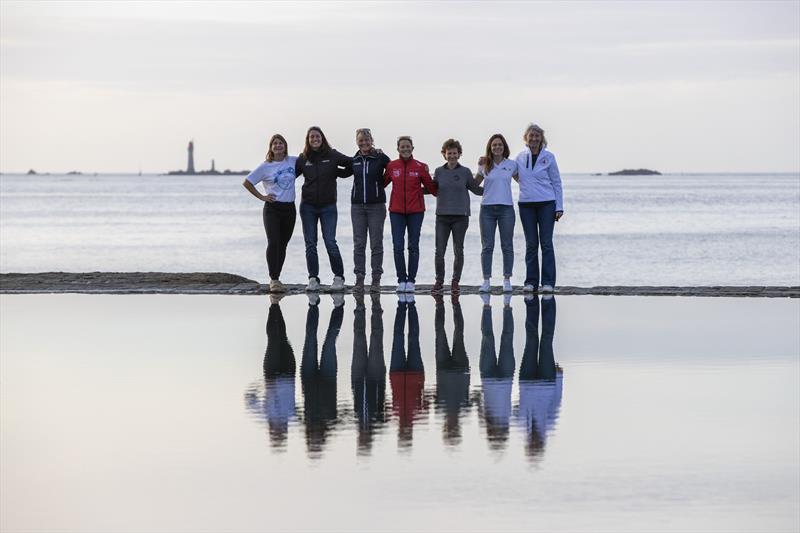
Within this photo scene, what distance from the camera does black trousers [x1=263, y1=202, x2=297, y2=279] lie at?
1817 cm

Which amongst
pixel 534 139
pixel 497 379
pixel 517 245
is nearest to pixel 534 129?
pixel 534 139

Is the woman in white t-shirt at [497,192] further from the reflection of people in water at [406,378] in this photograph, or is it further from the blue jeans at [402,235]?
the reflection of people in water at [406,378]

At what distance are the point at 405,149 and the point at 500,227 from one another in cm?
151

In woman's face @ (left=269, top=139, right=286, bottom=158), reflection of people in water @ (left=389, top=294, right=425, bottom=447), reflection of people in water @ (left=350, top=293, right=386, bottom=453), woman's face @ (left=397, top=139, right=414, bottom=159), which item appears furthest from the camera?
woman's face @ (left=269, top=139, right=286, bottom=158)

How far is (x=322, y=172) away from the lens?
17672 mm

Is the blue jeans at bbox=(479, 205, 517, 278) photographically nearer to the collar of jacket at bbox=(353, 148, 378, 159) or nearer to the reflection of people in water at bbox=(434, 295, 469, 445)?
the collar of jacket at bbox=(353, 148, 378, 159)

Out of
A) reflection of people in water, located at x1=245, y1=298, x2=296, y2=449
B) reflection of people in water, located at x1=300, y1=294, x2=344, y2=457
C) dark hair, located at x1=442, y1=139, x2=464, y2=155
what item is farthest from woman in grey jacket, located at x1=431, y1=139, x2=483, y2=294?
reflection of people in water, located at x1=245, y1=298, x2=296, y2=449

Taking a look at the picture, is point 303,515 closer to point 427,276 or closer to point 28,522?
point 28,522

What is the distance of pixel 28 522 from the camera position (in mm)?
6965

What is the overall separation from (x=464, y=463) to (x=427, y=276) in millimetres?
32496

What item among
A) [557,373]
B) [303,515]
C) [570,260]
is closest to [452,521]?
[303,515]

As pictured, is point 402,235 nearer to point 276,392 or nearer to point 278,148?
point 278,148

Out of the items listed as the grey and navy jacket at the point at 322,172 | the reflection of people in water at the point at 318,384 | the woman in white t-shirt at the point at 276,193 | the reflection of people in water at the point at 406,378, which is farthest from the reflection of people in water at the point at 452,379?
the woman in white t-shirt at the point at 276,193

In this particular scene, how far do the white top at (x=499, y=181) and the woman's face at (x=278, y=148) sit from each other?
2.37 m
